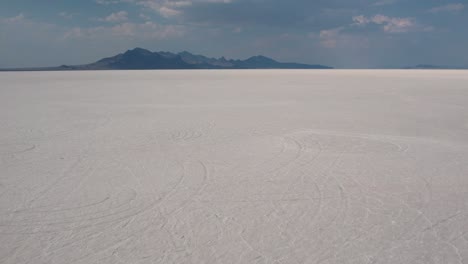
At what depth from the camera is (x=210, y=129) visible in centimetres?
754

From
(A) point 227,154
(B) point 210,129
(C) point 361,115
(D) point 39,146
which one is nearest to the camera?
(A) point 227,154

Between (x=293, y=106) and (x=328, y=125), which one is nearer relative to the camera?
(x=328, y=125)

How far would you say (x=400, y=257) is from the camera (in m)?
2.79

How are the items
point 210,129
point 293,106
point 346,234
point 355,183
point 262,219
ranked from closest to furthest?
1. point 346,234
2. point 262,219
3. point 355,183
4. point 210,129
5. point 293,106

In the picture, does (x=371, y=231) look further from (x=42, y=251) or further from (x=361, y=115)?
(x=361, y=115)

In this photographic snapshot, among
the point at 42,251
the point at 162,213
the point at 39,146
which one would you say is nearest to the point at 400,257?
the point at 162,213

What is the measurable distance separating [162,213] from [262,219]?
0.96 m

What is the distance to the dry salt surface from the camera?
290 centimetres

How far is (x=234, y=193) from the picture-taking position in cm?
404

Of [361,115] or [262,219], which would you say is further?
[361,115]

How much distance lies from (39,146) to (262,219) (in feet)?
14.7

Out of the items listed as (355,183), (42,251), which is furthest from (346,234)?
(42,251)

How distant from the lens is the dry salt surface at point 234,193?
9.51 feet

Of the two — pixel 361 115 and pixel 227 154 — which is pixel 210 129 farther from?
pixel 361 115
